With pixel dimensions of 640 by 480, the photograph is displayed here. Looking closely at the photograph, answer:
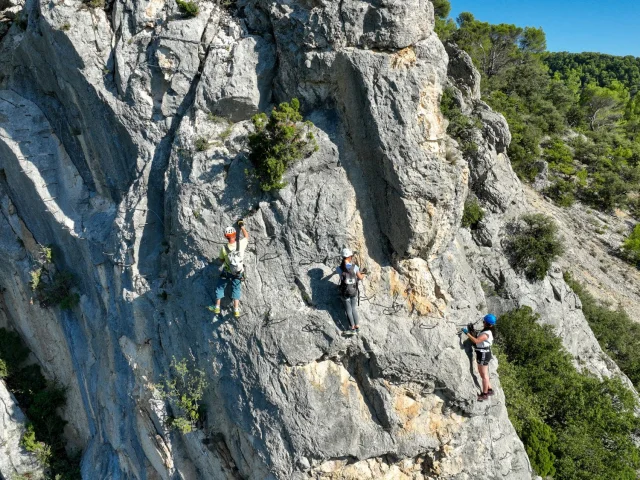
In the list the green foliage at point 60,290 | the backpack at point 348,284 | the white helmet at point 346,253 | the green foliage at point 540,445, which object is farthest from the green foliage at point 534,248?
the green foliage at point 60,290

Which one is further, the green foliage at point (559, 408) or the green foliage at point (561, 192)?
the green foliage at point (561, 192)

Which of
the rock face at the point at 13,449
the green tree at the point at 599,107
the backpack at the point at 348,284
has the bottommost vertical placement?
the rock face at the point at 13,449

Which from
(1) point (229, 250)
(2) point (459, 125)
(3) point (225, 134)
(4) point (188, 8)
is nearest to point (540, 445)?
(1) point (229, 250)

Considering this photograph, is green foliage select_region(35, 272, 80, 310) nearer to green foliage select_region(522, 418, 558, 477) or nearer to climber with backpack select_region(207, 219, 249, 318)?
climber with backpack select_region(207, 219, 249, 318)

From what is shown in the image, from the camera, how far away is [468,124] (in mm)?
21297

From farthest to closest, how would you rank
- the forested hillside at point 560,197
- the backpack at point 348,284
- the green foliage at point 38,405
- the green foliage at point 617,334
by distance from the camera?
the green foliage at point 617,334, the green foliage at point 38,405, the forested hillside at point 560,197, the backpack at point 348,284

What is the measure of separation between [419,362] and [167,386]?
7.88 metres

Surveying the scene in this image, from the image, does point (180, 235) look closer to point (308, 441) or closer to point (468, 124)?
point (308, 441)

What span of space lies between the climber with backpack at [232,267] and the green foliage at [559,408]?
44.0ft

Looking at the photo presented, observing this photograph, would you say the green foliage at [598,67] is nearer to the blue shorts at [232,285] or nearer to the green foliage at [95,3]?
the green foliage at [95,3]

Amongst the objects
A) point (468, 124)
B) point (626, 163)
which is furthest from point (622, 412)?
point (626, 163)

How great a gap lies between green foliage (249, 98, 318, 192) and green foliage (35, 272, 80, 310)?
33.7 ft

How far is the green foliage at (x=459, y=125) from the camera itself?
20.8 meters

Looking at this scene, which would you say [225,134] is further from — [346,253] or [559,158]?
[559,158]
